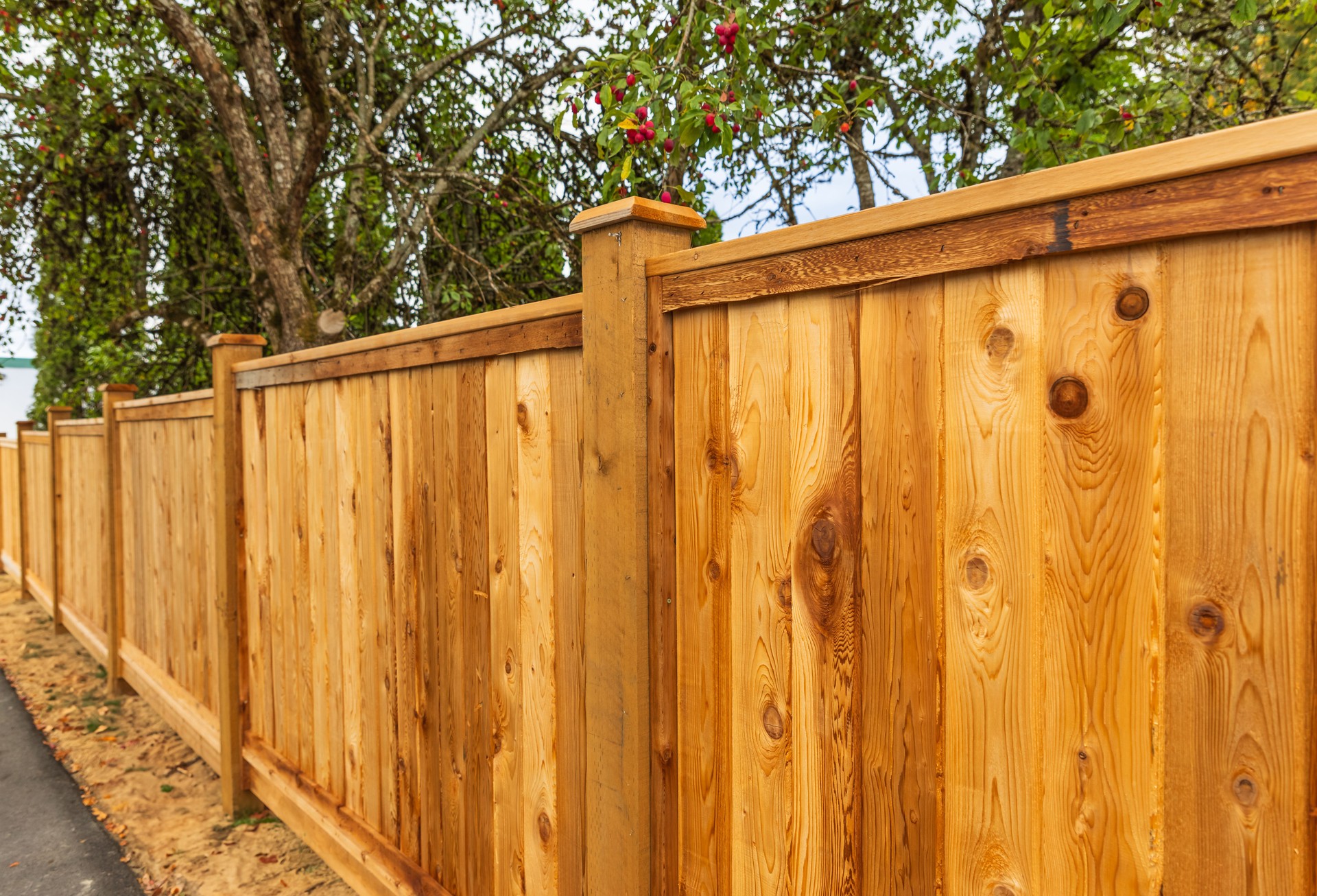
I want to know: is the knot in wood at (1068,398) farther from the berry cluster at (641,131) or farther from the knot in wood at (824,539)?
the berry cluster at (641,131)

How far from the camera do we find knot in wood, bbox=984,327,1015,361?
1.07m

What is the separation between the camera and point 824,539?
1277 mm

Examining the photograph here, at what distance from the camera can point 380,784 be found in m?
2.54

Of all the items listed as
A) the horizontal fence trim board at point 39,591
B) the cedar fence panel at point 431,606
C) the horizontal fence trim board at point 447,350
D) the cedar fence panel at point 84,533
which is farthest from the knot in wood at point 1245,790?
the horizontal fence trim board at point 39,591

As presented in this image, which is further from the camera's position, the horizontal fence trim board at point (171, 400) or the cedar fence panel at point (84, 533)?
the cedar fence panel at point (84, 533)

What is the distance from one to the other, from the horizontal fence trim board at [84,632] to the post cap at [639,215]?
17.1ft

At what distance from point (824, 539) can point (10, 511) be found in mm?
10362

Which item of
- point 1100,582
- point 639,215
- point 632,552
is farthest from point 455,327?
point 1100,582

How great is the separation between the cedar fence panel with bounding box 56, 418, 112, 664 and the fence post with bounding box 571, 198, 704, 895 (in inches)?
190

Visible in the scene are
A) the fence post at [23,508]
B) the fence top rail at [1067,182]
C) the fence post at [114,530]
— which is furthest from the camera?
the fence post at [23,508]

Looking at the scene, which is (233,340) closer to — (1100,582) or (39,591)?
(1100,582)

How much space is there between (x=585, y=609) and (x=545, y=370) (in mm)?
561

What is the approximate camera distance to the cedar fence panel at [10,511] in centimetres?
809

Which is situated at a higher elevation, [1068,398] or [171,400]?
[171,400]
